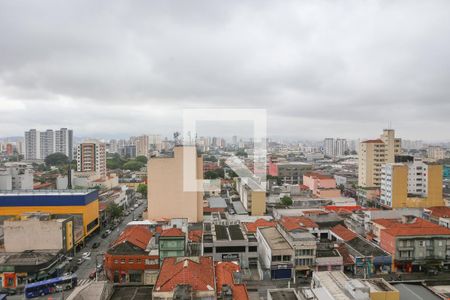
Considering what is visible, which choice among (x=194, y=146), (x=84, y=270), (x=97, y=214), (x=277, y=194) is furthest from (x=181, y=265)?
(x=277, y=194)

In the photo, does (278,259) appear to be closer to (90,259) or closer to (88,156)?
(90,259)

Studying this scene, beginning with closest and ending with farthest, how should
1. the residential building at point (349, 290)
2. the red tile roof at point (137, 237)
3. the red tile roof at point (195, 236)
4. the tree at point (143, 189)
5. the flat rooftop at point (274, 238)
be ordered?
the residential building at point (349, 290) < the flat rooftop at point (274, 238) < the red tile roof at point (137, 237) < the red tile roof at point (195, 236) < the tree at point (143, 189)

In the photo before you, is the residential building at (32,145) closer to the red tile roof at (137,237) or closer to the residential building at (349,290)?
the red tile roof at (137,237)

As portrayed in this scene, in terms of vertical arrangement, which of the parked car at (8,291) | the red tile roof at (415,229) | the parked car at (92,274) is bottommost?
the parked car at (8,291)

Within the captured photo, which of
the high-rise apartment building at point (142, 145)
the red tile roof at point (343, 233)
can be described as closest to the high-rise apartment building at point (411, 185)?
the red tile roof at point (343, 233)

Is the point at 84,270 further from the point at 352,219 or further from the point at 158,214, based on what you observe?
the point at 352,219
